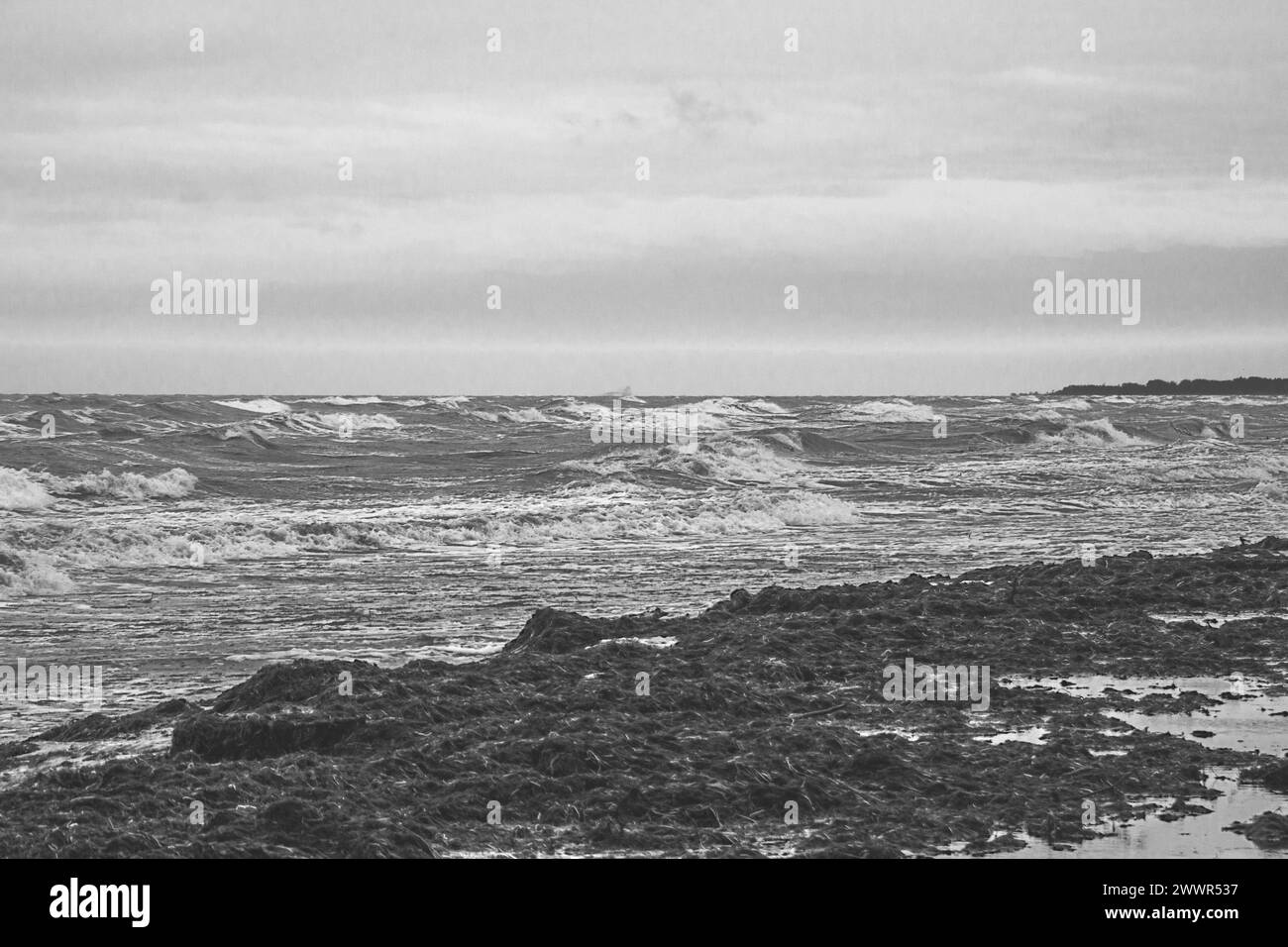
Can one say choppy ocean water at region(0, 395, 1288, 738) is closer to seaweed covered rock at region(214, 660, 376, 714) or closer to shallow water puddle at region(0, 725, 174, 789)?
shallow water puddle at region(0, 725, 174, 789)

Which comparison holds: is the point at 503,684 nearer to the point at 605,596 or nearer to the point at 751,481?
the point at 605,596

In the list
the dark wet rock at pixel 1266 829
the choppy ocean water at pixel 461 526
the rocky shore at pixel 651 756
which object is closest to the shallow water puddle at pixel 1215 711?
the rocky shore at pixel 651 756

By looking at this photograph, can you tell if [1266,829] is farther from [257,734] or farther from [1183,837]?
[257,734]

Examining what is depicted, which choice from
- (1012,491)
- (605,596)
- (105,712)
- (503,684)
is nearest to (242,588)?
(605,596)

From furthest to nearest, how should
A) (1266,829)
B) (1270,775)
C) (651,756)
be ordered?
1. (651,756)
2. (1270,775)
3. (1266,829)

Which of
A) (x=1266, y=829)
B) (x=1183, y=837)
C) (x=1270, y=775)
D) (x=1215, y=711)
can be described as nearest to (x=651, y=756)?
(x=1183, y=837)

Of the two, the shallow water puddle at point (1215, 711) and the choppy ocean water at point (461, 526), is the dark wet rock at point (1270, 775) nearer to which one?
the shallow water puddle at point (1215, 711)

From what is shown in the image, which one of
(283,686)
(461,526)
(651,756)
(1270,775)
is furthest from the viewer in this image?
(461,526)
